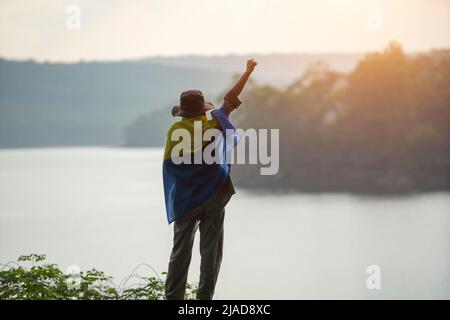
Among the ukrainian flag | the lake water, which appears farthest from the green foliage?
the lake water

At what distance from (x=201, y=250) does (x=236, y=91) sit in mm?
578

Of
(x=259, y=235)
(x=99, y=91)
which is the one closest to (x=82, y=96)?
(x=99, y=91)

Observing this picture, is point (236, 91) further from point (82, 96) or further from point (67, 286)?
point (82, 96)

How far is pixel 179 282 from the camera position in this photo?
2.71 m

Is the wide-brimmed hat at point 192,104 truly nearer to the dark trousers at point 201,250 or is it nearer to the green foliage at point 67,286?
the dark trousers at point 201,250

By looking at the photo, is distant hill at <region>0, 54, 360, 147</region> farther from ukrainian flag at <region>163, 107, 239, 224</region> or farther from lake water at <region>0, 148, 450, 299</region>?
ukrainian flag at <region>163, 107, 239, 224</region>

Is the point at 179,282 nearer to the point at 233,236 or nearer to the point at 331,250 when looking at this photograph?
the point at 233,236

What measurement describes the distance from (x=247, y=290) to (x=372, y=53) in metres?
17.6

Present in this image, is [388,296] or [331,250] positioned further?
[331,250]

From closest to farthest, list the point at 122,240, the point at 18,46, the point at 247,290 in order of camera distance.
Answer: the point at 247,290 → the point at 122,240 → the point at 18,46

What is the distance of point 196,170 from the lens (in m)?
2.71

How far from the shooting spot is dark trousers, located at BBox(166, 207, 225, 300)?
8.80 feet
